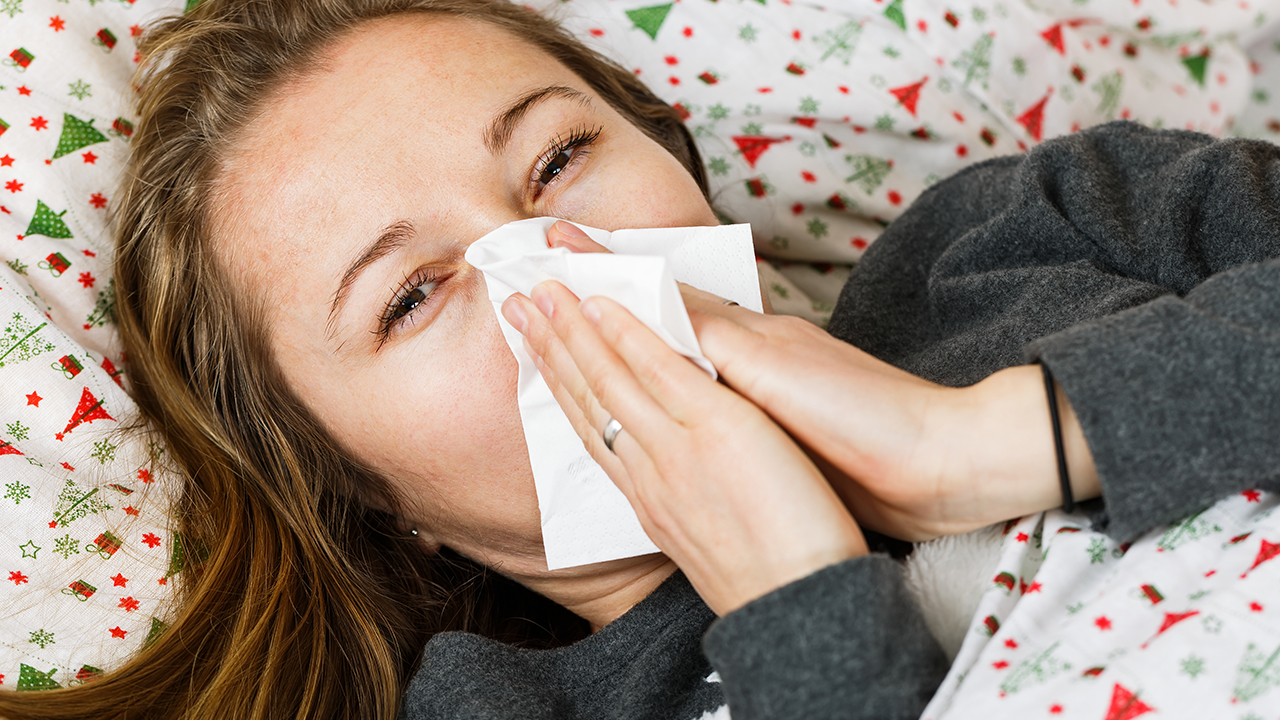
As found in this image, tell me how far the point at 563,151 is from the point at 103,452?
0.74 m

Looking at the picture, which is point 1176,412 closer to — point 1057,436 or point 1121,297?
Answer: point 1057,436

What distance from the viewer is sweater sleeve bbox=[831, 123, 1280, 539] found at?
77 centimetres

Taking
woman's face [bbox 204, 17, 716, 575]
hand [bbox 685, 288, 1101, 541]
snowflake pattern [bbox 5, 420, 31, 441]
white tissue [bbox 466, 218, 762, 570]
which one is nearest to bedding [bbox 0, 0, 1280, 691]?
snowflake pattern [bbox 5, 420, 31, 441]

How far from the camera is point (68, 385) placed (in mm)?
1252

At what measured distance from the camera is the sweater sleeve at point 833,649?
75 cm

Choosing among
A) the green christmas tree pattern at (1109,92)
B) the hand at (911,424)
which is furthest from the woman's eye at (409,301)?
the green christmas tree pattern at (1109,92)

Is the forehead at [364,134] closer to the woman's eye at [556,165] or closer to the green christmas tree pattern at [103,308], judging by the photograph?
the woman's eye at [556,165]

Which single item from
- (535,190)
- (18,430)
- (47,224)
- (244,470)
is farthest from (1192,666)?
(47,224)

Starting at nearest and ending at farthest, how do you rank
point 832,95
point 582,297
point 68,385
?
point 582,297 < point 68,385 < point 832,95

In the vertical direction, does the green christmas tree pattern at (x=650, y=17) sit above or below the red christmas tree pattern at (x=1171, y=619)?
above

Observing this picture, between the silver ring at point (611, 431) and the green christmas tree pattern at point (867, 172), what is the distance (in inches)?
40.3

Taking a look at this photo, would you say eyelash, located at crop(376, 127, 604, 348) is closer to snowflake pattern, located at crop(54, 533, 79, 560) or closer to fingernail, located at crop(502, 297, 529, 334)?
fingernail, located at crop(502, 297, 529, 334)

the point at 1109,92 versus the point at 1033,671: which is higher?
the point at 1109,92

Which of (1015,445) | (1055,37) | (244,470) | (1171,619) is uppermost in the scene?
(1055,37)
